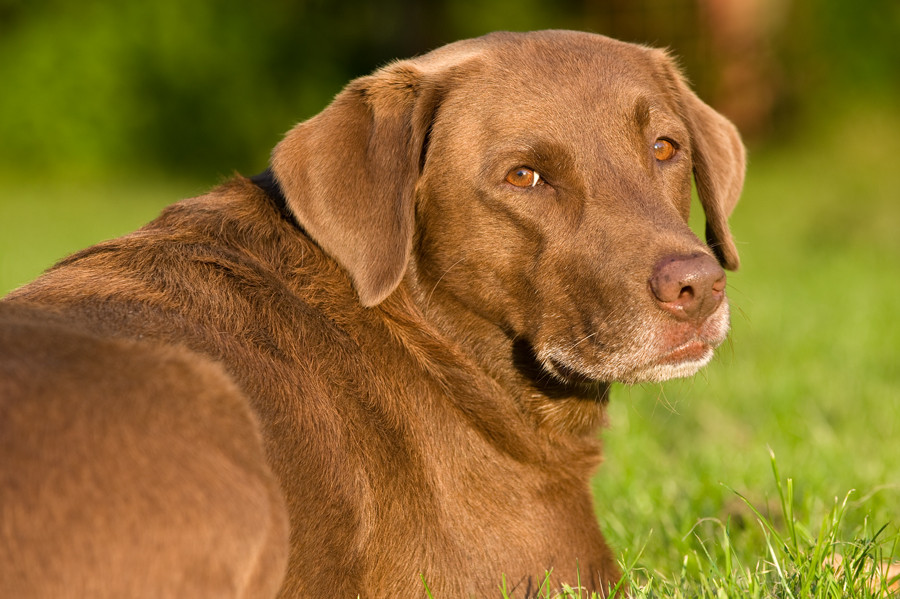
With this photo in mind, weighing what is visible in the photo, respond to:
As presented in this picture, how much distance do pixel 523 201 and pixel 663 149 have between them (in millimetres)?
589

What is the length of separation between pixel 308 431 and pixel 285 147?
0.97 m

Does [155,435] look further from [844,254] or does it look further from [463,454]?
[844,254]

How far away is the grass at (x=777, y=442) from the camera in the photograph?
3.08 meters

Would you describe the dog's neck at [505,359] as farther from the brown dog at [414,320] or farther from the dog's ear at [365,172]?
the dog's ear at [365,172]

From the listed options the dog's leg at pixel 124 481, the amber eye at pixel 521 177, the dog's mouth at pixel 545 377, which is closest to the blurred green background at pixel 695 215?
the dog's mouth at pixel 545 377

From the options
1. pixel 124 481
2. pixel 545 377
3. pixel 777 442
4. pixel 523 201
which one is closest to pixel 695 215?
pixel 777 442

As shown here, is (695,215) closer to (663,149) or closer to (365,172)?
(663,149)

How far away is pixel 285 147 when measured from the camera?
10.9ft

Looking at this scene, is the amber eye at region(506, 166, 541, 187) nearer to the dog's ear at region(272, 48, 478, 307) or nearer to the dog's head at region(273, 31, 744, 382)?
the dog's head at region(273, 31, 744, 382)

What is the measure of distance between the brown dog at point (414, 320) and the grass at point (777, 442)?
1.43ft

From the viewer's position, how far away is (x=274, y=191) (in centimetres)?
348

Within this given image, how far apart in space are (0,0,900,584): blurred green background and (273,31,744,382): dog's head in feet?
2.83

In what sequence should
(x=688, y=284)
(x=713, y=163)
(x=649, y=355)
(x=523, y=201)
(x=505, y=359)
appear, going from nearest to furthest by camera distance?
(x=688, y=284), (x=649, y=355), (x=523, y=201), (x=505, y=359), (x=713, y=163)

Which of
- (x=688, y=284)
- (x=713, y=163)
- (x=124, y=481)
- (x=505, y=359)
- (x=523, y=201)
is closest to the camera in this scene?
(x=124, y=481)
